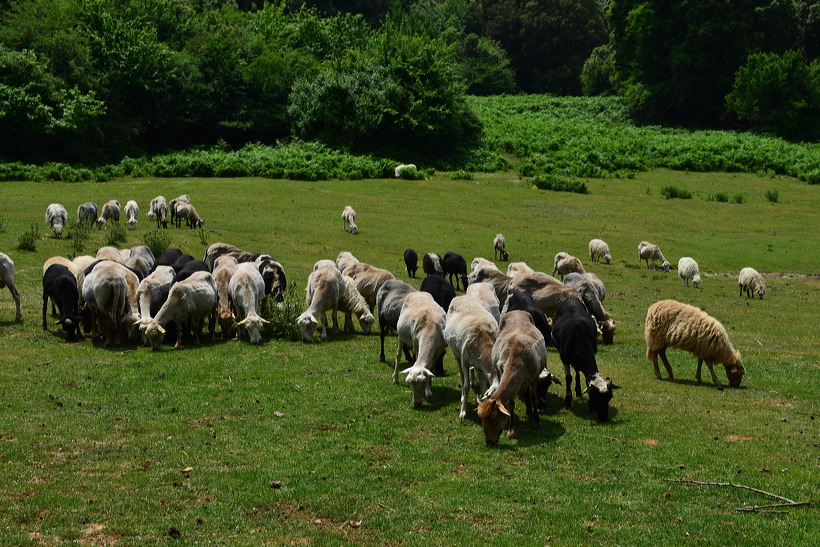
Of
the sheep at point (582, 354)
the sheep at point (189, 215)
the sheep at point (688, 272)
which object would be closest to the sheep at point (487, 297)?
the sheep at point (582, 354)

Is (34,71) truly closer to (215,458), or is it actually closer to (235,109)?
(235,109)

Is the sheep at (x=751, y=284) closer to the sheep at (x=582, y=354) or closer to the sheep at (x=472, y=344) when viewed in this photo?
the sheep at (x=582, y=354)

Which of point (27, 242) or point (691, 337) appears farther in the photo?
point (27, 242)

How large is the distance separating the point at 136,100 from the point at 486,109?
35.2 metres

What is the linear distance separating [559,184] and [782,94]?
31234 mm

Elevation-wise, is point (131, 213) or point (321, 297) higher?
point (131, 213)

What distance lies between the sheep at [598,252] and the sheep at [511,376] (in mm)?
21799

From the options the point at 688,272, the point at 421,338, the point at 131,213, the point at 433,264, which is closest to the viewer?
the point at 421,338

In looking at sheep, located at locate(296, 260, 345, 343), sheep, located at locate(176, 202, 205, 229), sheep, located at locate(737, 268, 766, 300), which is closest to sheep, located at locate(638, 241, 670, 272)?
sheep, located at locate(737, 268, 766, 300)

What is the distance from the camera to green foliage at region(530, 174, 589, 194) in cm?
5166

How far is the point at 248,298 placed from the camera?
61.2ft

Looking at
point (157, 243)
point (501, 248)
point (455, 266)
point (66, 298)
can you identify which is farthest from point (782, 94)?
A: point (66, 298)

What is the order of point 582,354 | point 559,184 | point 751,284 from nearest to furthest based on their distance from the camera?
point 582,354
point 751,284
point 559,184

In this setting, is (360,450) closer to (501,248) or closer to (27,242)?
(27,242)
